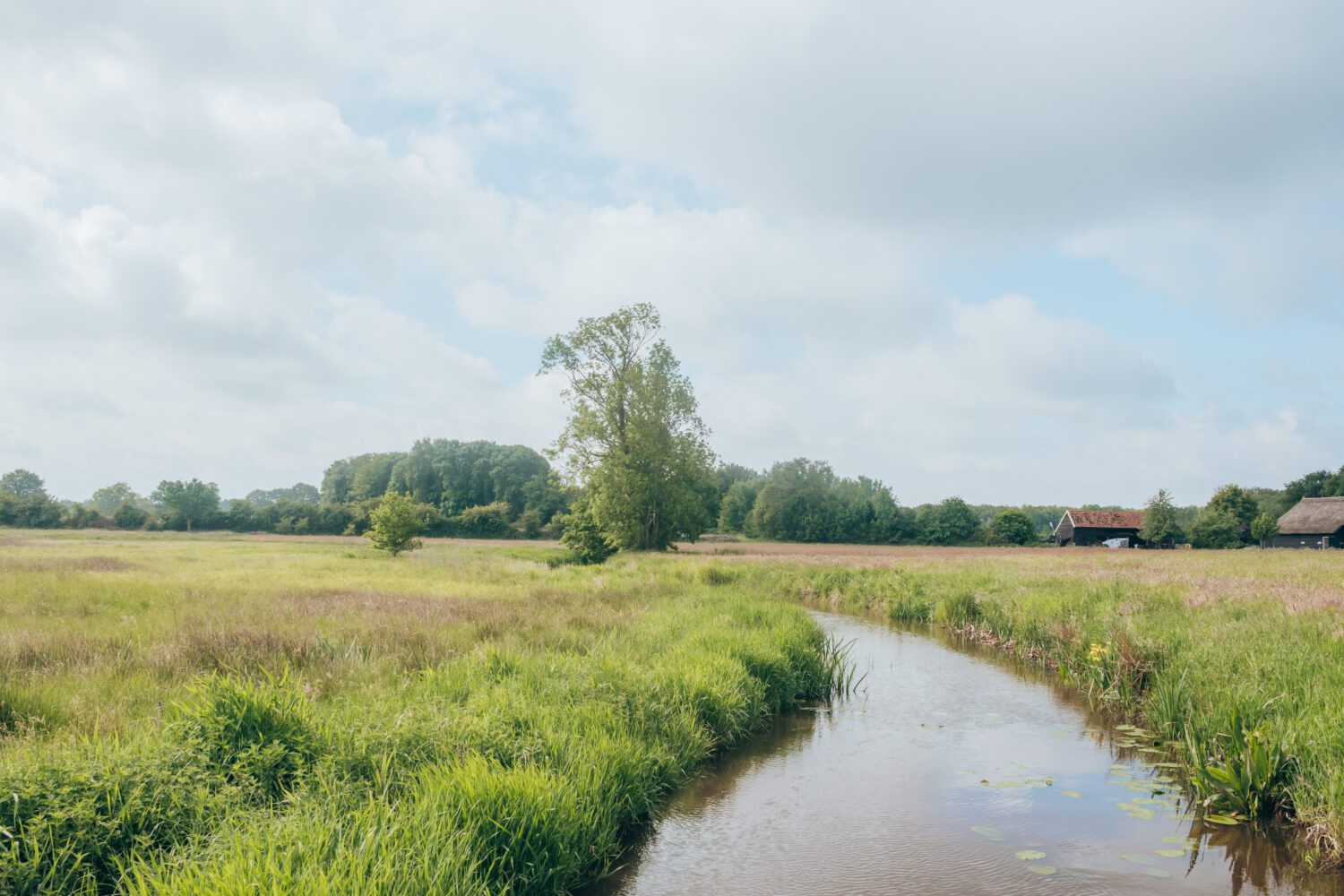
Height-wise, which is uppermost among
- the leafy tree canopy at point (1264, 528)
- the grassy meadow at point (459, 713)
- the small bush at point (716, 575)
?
the leafy tree canopy at point (1264, 528)

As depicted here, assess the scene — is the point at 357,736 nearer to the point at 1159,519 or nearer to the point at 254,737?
the point at 254,737

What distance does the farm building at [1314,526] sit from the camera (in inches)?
2485

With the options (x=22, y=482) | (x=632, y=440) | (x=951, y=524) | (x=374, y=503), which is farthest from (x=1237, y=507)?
(x=22, y=482)

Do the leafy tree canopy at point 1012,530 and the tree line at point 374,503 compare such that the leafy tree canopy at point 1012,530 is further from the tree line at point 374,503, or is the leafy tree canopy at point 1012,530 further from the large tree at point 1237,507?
the tree line at point 374,503

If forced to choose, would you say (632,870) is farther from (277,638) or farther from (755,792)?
(277,638)

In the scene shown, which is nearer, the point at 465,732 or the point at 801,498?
the point at 465,732

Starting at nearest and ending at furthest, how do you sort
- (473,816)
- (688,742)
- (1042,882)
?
(473,816) → (1042,882) → (688,742)

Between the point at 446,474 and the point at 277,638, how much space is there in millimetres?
106838

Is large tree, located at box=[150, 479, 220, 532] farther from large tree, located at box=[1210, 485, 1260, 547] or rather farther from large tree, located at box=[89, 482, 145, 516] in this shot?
large tree, located at box=[1210, 485, 1260, 547]

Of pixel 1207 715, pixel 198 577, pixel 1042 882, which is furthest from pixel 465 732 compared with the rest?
pixel 198 577

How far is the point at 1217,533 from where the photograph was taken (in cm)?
6988

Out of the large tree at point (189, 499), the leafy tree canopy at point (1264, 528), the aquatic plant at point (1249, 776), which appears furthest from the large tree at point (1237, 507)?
the large tree at point (189, 499)

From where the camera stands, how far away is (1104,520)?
280 feet

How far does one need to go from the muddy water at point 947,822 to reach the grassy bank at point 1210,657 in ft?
1.42
